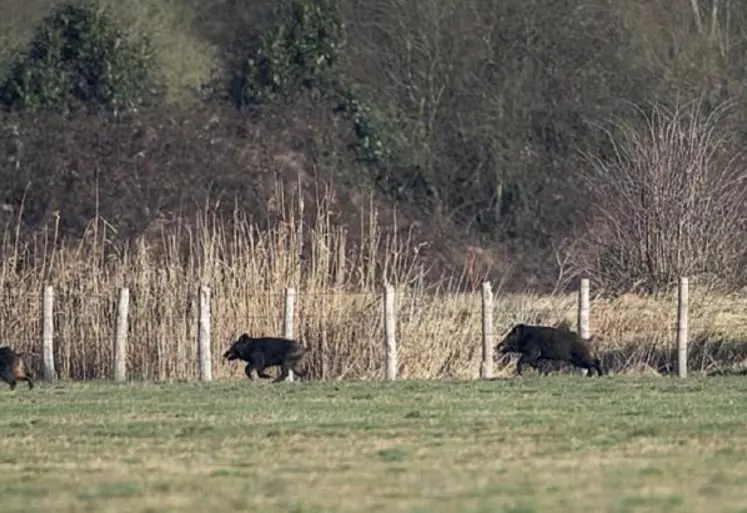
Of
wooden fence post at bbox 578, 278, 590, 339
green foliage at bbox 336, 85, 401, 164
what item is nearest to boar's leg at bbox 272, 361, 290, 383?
wooden fence post at bbox 578, 278, 590, 339

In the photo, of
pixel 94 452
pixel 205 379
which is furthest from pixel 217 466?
pixel 205 379

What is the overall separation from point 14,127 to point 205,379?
63.1ft

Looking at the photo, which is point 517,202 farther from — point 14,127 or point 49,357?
point 49,357

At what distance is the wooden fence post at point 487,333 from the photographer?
89.7ft

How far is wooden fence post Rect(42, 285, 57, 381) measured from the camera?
27.6 meters

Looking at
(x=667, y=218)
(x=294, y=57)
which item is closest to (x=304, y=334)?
(x=667, y=218)

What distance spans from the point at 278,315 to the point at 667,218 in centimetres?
763

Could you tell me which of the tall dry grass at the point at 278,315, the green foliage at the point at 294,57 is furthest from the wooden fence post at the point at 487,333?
the green foliage at the point at 294,57

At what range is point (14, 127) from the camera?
44.6 metres

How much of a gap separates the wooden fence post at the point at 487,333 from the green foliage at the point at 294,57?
67.0 feet

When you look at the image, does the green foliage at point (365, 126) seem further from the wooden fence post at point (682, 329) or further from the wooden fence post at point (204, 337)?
the wooden fence post at point (204, 337)

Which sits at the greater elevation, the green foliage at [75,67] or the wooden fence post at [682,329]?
the green foliage at [75,67]

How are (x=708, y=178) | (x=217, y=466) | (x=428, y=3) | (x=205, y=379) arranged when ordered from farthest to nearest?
(x=428, y=3), (x=708, y=178), (x=205, y=379), (x=217, y=466)

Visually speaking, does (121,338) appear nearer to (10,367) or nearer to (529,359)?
(10,367)
